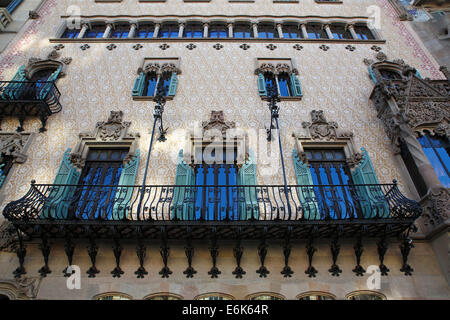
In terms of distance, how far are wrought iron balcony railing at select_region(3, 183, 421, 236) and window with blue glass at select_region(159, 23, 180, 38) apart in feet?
28.1

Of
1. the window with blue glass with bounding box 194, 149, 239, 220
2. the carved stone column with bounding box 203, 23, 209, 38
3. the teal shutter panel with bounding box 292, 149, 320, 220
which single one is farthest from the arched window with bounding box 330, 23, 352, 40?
the window with blue glass with bounding box 194, 149, 239, 220

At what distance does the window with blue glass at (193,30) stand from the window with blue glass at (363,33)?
23.9 ft

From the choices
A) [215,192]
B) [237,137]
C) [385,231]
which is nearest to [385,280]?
[385,231]

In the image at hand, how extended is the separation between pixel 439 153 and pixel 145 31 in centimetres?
1266

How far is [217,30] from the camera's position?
13727 millimetres

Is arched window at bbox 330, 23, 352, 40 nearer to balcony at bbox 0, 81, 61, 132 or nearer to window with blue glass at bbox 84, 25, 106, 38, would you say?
window with blue glass at bbox 84, 25, 106, 38

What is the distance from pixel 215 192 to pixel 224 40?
8.31 m

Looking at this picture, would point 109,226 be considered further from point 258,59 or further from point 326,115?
point 258,59

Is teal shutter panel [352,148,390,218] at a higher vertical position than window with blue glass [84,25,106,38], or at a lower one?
lower

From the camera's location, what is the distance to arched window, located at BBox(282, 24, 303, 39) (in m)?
13.3

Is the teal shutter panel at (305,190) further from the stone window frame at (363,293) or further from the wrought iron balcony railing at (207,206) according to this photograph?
the stone window frame at (363,293)

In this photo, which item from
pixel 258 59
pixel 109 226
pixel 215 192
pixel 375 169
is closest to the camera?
pixel 109 226

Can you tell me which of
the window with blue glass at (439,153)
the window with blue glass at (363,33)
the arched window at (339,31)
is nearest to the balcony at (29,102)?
the window with blue glass at (439,153)
